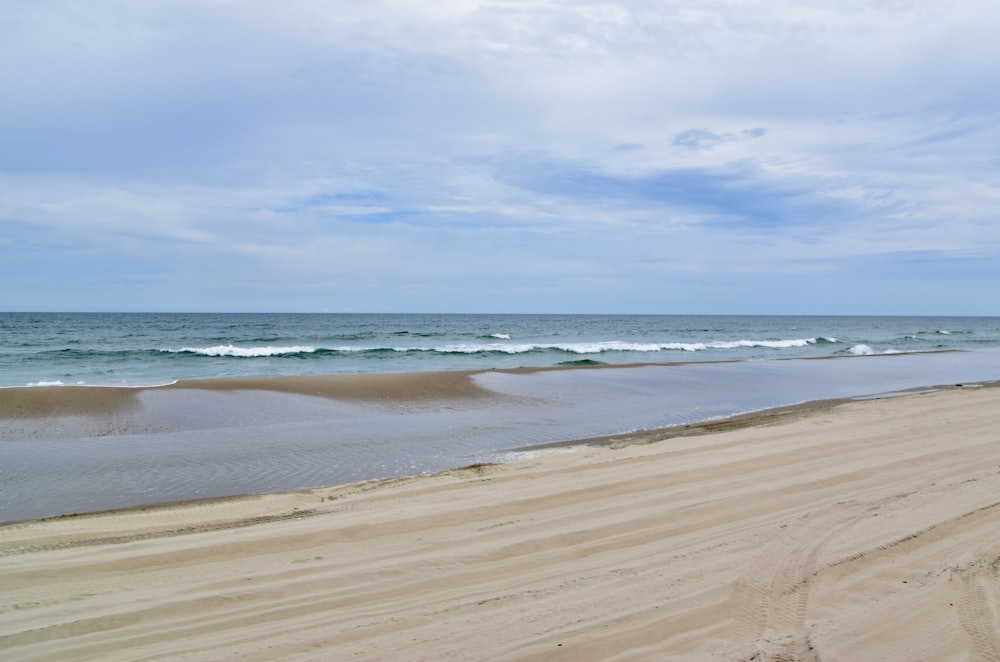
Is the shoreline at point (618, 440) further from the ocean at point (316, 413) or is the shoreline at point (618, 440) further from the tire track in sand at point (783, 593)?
the tire track in sand at point (783, 593)

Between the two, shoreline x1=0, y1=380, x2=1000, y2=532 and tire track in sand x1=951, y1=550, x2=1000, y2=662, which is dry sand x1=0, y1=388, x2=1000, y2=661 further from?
shoreline x1=0, y1=380, x2=1000, y2=532

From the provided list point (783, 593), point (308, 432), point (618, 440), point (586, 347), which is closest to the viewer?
point (783, 593)

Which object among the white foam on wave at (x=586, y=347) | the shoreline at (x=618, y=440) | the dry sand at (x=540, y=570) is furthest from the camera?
the white foam on wave at (x=586, y=347)

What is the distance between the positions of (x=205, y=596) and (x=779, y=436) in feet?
24.4

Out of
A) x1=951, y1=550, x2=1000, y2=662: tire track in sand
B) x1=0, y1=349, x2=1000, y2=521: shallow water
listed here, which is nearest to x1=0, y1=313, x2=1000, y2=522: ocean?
x1=0, y1=349, x2=1000, y2=521: shallow water

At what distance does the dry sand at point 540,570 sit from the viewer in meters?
3.30

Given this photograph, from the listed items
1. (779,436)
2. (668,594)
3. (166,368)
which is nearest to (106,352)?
(166,368)

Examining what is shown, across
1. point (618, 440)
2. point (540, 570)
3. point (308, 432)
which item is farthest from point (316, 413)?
point (540, 570)

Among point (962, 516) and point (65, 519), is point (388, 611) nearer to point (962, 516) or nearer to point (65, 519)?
point (65, 519)

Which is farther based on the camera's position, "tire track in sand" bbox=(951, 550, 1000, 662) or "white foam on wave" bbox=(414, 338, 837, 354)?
"white foam on wave" bbox=(414, 338, 837, 354)

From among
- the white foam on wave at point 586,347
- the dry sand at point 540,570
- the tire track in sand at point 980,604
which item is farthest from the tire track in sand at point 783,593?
the white foam on wave at point 586,347

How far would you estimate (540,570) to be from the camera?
4219 millimetres

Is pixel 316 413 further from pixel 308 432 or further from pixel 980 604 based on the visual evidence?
pixel 980 604

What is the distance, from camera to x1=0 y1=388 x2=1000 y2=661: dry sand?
10.8 ft
